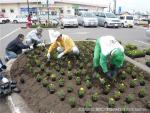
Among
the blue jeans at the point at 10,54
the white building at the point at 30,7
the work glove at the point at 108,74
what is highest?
the white building at the point at 30,7

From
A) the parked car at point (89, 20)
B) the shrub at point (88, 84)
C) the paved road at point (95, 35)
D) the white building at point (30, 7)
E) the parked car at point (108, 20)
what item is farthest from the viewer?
the white building at point (30, 7)

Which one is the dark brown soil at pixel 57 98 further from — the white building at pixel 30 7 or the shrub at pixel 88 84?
the white building at pixel 30 7

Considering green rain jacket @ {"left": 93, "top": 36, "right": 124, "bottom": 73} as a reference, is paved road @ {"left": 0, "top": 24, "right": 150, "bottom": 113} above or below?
below

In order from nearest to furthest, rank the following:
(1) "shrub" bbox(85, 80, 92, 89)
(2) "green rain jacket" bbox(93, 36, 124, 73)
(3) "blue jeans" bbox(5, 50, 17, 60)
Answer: (2) "green rain jacket" bbox(93, 36, 124, 73)
(1) "shrub" bbox(85, 80, 92, 89)
(3) "blue jeans" bbox(5, 50, 17, 60)

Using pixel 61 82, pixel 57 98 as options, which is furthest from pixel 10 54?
pixel 57 98

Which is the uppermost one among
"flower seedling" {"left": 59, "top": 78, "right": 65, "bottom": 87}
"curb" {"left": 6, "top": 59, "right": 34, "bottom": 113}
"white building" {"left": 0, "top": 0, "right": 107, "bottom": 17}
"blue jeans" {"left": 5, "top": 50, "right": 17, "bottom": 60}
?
"white building" {"left": 0, "top": 0, "right": 107, "bottom": 17}

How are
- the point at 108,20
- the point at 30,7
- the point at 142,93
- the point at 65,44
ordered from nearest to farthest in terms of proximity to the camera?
the point at 142,93
the point at 65,44
the point at 108,20
the point at 30,7

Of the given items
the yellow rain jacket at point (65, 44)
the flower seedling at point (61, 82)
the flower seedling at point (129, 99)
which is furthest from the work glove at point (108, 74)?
the yellow rain jacket at point (65, 44)

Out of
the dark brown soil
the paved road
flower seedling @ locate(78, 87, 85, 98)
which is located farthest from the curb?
the paved road

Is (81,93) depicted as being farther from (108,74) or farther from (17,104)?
(17,104)

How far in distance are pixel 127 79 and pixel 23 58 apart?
396cm

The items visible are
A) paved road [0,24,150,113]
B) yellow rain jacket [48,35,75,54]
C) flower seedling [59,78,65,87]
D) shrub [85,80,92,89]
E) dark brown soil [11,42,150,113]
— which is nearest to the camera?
dark brown soil [11,42,150,113]

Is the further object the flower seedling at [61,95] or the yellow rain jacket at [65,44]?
the yellow rain jacket at [65,44]

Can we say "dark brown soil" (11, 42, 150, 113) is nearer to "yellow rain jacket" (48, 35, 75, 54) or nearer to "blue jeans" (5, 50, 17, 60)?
"yellow rain jacket" (48, 35, 75, 54)
